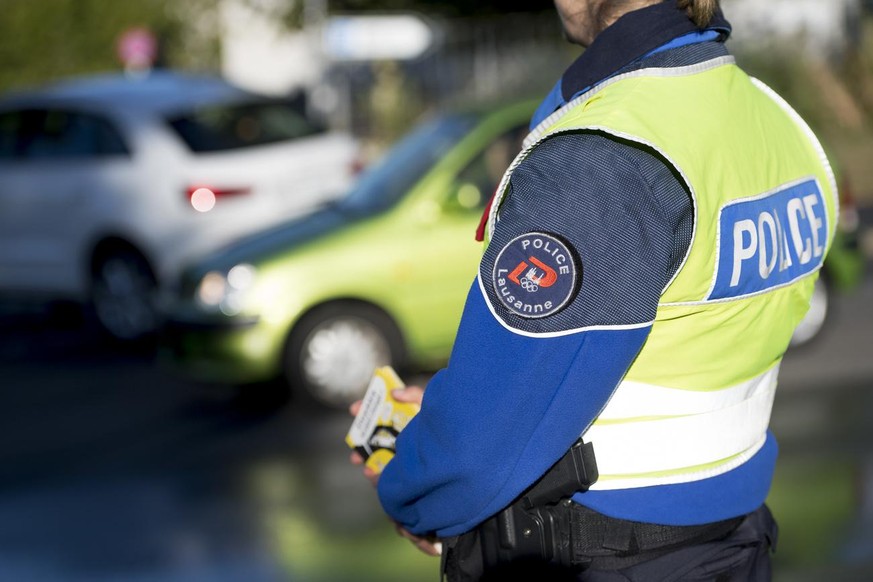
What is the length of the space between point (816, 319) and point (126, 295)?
4.71m

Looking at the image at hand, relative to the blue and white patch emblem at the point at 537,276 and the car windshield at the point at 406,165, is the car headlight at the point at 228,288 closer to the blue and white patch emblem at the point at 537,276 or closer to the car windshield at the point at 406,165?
the car windshield at the point at 406,165

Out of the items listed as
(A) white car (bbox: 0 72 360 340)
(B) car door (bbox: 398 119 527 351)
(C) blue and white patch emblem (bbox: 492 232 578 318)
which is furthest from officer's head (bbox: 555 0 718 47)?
(A) white car (bbox: 0 72 360 340)

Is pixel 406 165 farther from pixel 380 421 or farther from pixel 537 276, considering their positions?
pixel 537 276

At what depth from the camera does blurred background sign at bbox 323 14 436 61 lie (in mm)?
20562

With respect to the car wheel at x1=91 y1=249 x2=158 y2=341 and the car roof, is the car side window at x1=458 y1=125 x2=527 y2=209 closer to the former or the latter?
the car wheel at x1=91 y1=249 x2=158 y2=341

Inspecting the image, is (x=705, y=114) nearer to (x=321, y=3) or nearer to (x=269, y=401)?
(x=269, y=401)

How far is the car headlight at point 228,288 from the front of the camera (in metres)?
7.17

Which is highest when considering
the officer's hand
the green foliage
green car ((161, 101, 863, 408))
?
the green foliage

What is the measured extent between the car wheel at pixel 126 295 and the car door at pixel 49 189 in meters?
0.25

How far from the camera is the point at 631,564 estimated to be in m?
1.77

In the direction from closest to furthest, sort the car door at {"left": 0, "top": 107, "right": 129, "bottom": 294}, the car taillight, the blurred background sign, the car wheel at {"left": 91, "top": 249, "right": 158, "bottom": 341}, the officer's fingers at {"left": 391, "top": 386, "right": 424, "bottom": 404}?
the officer's fingers at {"left": 391, "top": 386, "right": 424, "bottom": 404} → the car taillight → the car wheel at {"left": 91, "top": 249, "right": 158, "bottom": 341} → the car door at {"left": 0, "top": 107, "right": 129, "bottom": 294} → the blurred background sign

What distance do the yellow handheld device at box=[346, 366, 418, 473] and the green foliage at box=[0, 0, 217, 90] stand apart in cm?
2307

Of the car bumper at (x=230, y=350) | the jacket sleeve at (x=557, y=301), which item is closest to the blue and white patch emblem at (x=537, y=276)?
the jacket sleeve at (x=557, y=301)

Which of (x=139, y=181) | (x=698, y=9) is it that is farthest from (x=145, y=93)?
(x=698, y=9)
